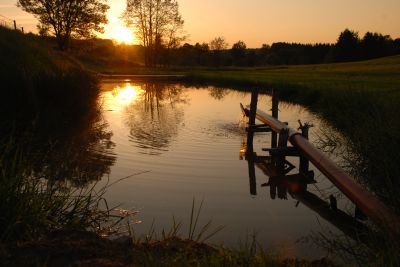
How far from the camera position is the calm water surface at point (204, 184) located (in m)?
6.45

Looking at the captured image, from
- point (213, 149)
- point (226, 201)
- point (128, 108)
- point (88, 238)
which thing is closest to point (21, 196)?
point (88, 238)

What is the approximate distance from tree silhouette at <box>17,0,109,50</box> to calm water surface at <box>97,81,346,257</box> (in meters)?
31.0

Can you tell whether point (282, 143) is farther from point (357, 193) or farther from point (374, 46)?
point (374, 46)

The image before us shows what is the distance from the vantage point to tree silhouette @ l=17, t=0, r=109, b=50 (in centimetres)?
4309

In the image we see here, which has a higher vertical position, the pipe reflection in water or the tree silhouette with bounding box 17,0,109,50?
the tree silhouette with bounding box 17,0,109,50

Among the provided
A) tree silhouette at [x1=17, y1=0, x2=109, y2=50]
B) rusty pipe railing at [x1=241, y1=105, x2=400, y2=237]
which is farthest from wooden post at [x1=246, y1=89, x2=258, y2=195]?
tree silhouette at [x1=17, y1=0, x2=109, y2=50]

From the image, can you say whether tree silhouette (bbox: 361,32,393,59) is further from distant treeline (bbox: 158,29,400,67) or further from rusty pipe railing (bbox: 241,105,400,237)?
rusty pipe railing (bbox: 241,105,400,237)

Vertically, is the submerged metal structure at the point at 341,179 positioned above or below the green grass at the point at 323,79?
below

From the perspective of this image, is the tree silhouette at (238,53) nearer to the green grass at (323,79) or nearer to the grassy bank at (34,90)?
the green grass at (323,79)

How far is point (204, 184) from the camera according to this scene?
862cm

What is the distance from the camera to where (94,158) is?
34.3ft

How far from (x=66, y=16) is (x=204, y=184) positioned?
133 feet

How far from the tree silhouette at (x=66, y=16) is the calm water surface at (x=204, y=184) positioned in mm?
30975

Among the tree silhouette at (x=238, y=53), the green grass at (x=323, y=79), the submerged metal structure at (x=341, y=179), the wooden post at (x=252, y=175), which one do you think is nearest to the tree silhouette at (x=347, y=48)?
the tree silhouette at (x=238, y=53)
